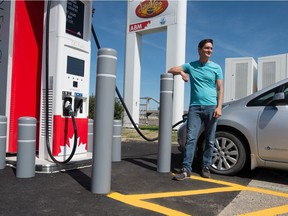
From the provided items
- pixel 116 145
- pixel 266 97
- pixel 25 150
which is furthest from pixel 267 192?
pixel 25 150

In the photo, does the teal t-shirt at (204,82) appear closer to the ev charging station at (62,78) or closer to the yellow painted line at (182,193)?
the yellow painted line at (182,193)

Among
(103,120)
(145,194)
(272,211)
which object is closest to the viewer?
(272,211)

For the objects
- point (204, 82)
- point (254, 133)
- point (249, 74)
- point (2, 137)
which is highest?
point (249, 74)

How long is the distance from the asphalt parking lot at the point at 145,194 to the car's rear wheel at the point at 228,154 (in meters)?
0.13

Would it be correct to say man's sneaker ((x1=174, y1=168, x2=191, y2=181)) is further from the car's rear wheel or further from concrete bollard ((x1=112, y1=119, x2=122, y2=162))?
concrete bollard ((x1=112, y1=119, x2=122, y2=162))

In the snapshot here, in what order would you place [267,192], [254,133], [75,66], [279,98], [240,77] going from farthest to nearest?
1. [240,77]
2. [75,66]
3. [254,133]
4. [279,98]
5. [267,192]

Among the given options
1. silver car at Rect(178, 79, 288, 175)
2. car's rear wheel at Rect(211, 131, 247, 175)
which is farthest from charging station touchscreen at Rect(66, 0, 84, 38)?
car's rear wheel at Rect(211, 131, 247, 175)

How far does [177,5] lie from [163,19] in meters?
0.88

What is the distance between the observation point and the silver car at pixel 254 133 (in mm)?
4156

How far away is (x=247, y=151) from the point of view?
14.7 feet

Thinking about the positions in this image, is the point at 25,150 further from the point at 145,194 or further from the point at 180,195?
the point at 180,195

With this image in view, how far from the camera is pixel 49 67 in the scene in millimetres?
4820

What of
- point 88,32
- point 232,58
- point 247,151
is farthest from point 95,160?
point 232,58

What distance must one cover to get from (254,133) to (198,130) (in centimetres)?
76
